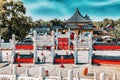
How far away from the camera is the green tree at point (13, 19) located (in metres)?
45.1

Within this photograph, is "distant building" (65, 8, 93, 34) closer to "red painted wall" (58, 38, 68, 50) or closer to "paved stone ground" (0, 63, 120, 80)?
"red painted wall" (58, 38, 68, 50)

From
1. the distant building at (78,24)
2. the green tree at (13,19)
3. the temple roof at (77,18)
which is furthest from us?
the temple roof at (77,18)

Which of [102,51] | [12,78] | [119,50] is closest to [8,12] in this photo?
[102,51]

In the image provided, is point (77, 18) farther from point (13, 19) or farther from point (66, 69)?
point (66, 69)

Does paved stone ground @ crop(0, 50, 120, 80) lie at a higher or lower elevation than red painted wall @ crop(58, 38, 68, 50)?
lower

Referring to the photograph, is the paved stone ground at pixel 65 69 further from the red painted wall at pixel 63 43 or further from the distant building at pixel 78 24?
the distant building at pixel 78 24

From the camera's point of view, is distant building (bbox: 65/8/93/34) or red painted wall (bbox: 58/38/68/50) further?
distant building (bbox: 65/8/93/34)

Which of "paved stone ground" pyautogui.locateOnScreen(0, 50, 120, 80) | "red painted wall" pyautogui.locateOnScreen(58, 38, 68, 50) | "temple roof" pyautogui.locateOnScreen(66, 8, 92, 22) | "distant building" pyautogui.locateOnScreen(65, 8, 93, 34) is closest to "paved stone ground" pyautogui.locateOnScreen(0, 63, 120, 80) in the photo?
"paved stone ground" pyautogui.locateOnScreen(0, 50, 120, 80)

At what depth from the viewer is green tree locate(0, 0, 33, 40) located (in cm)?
4512

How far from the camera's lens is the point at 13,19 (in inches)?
1834

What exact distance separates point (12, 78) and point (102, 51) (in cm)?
3110

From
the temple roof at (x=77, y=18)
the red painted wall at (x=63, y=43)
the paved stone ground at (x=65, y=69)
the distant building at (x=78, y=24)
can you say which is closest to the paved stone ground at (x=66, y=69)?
the paved stone ground at (x=65, y=69)

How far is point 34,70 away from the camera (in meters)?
27.5

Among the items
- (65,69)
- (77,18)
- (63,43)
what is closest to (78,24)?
(77,18)
